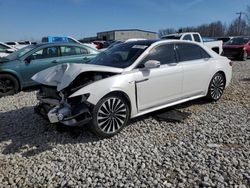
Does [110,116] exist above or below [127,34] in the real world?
below

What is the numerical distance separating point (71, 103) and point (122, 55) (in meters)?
1.54

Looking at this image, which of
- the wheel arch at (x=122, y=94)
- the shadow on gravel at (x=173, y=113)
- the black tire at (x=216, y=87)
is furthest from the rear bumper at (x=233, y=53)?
the wheel arch at (x=122, y=94)

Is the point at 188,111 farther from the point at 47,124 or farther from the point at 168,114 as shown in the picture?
the point at 47,124

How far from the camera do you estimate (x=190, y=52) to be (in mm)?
5957

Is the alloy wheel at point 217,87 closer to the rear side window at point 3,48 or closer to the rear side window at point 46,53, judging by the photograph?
the rear side window at point 46,53

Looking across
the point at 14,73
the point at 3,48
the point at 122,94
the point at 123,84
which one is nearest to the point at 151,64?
the point at 123,84

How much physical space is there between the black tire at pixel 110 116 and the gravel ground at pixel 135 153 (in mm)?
154

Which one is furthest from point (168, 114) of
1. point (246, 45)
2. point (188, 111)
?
point (246, 45)

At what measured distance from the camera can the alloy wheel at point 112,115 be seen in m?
4.42

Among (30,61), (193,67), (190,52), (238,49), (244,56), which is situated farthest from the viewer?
(238,49)

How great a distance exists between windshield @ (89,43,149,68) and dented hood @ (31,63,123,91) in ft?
1.30

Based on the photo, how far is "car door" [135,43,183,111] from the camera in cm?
487

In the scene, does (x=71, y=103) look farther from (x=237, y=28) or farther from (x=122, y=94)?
(x=237, y=28)

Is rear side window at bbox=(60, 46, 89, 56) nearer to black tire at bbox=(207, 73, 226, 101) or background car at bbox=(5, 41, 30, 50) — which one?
black tire at bbox=(207, 73, 226, 101)
